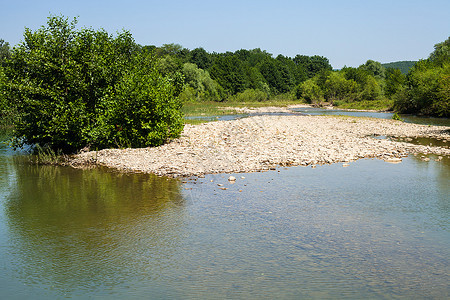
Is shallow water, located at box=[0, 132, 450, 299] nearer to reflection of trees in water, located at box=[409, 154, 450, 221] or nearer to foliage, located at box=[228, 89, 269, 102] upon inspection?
reflection of trees in water, located at box=[409, 154, 450, 221]

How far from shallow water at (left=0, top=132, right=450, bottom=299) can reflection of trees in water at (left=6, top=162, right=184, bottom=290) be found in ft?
0.16

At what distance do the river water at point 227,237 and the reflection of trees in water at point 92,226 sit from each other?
5 cm

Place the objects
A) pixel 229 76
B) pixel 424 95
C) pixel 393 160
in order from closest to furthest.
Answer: pixel 393 160 < pixel 424 95 < pixel 229 76

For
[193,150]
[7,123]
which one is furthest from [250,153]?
[7,123]

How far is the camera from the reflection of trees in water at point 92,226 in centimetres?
971

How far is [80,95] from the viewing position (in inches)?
1057

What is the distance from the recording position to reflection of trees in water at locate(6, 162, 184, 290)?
9.71 m

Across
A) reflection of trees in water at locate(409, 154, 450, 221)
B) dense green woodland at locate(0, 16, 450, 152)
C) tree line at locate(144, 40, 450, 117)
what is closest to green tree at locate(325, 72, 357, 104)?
tree line at locate(144, 40, 450, 117)

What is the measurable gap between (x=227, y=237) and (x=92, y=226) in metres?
4.60

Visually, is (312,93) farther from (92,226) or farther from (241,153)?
(92,226)

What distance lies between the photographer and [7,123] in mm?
47969

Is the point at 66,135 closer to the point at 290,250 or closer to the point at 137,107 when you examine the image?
the point at 137,107

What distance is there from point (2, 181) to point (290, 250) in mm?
16286

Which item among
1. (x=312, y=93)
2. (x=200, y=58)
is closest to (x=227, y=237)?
(x=312, y=93)
